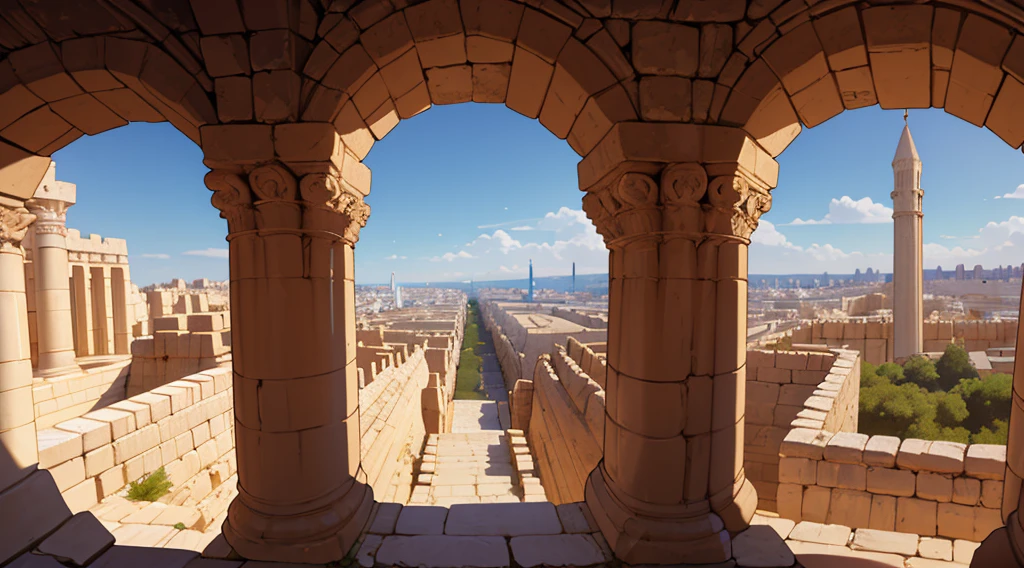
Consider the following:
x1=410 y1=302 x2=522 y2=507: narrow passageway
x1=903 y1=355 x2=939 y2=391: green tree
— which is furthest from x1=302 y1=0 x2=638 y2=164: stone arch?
x1=903 y1=355 x2=939 y2=391: green tree

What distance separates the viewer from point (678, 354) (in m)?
2.69

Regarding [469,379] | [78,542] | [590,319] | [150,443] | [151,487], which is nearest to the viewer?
[78,542]

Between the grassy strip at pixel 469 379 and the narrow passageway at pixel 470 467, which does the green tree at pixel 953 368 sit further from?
the grassy strip at pixel 469 379

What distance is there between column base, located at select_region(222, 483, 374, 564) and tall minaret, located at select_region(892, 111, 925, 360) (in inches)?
828

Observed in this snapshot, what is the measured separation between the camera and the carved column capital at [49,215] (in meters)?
9.62

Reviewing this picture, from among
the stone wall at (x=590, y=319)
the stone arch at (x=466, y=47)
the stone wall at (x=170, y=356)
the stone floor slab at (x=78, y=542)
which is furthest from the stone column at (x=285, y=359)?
the stone wall at (x=590, y=319)

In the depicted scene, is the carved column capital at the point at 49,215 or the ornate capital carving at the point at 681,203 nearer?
the ornate capital carving at the point at 681,203

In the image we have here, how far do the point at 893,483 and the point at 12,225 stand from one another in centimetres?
822

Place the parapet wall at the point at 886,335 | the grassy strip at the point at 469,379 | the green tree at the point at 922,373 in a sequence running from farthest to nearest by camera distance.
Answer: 1. the grassy strip at the point at 469,379
2. the parapet wall at the point at 886,335
3. the green tree at the point at 922,373

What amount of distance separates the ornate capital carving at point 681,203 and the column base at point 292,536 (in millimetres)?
2627

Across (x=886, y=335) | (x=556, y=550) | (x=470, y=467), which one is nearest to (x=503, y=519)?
(x=556, y=550)

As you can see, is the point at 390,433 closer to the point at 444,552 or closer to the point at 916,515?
the point at 444,552

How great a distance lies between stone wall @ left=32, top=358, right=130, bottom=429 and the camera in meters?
7.54

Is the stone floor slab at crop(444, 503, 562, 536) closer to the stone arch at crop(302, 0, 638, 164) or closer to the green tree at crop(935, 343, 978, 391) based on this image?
→ the stone arch at crop(302, 0, 638, 164)
